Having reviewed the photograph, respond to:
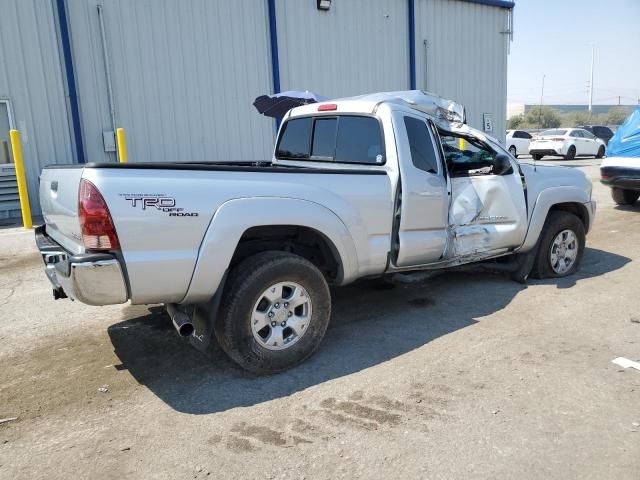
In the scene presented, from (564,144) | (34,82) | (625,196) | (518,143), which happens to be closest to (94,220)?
(34,82)

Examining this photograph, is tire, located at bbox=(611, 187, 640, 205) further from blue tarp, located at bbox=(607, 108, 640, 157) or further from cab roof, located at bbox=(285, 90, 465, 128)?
cab roof, located at bbox=(285, 90, 465, 128)

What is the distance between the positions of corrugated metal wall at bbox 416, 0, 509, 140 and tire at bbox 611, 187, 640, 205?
292 inches

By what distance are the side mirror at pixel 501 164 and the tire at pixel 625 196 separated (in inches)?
277

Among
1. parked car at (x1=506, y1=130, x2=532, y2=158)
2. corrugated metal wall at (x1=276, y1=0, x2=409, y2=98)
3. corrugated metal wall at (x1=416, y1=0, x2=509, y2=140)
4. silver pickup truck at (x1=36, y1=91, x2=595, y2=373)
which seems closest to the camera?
silver pickup truck at (x1=36, y1=91, x2=595, y2=373)

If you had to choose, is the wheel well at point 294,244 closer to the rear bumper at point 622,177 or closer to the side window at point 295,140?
the side window at point 295,140

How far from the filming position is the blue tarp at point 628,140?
9633 mm

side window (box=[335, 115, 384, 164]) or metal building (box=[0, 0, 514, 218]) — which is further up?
metal building (box=[0, 0, 514, 218])

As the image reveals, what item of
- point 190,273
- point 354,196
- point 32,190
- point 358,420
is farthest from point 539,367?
point 32,190

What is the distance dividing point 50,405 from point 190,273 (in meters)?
1.22

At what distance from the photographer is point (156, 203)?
308 cm

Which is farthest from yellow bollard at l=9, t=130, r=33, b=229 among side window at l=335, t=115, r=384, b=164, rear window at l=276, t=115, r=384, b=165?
side window at l=335, t=115, r=384, b=164

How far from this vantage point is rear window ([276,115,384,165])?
14.6ft

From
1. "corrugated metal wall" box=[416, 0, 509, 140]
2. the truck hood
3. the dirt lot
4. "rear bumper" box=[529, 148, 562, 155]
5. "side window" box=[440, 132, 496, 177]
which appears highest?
"corrugated metal wall" box=[416, 0, 509, 140]

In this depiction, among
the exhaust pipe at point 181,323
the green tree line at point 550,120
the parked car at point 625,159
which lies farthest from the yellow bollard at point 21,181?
the green tree line at point 550,120
